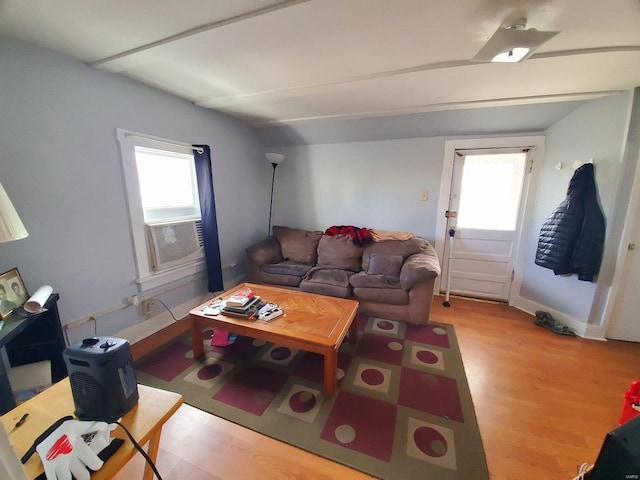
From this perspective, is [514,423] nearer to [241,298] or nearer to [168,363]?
[241,298]

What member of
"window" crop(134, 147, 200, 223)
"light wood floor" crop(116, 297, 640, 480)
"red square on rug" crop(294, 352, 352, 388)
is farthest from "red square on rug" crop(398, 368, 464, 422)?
"window" crop(134, 147, 200, 223)

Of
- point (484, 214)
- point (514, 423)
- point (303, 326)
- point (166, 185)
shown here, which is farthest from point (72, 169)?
point (484, 214)

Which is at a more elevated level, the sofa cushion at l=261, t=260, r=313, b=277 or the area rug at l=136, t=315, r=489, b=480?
the sofa cushion at l=261, t=260, r=313, b=277

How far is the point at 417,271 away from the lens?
2318mm

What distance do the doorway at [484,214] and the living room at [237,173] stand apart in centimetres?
13

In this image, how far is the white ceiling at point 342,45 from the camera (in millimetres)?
1160

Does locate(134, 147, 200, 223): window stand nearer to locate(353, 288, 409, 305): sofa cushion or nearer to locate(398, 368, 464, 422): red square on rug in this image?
locate(353, 288, 409, 305): sofa cushion

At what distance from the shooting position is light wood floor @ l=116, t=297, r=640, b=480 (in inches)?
46.8

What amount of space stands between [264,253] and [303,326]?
1496 mm

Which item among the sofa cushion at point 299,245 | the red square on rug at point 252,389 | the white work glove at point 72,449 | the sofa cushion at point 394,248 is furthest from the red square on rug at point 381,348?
the white work glove at point 72,449

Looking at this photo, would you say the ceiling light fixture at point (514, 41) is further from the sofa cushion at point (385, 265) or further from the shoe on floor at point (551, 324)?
the shoe on floor at point (551, 324)

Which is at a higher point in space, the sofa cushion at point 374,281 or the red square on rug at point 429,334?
the sofa cushion at point 374,281

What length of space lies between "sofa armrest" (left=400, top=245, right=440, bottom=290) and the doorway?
707 millimetres

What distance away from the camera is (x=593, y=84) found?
1880 mm
